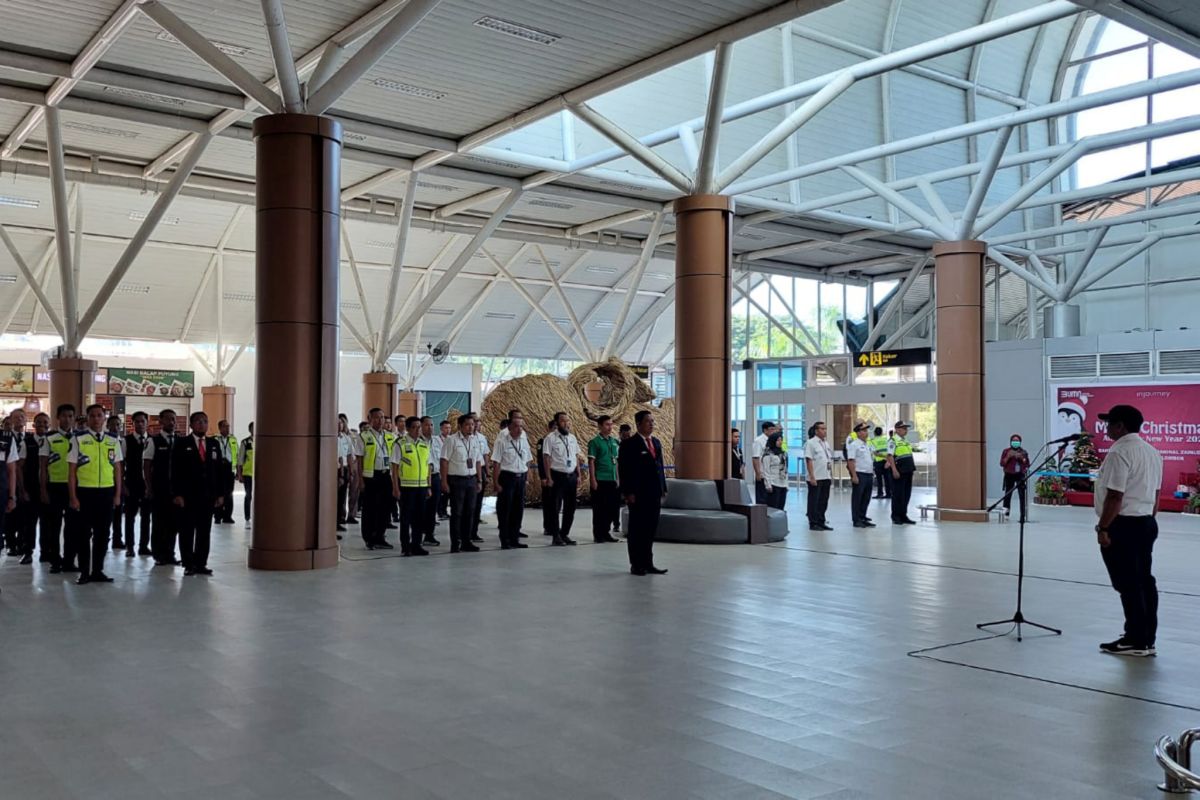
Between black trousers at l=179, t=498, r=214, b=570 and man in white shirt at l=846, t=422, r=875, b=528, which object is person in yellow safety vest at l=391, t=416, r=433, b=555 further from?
man in white shirt at l=846, t=422, r=875, b=528

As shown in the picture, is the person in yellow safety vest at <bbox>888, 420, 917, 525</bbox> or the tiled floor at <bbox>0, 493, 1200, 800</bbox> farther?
the person in yellow safety vest at <bbox>888, 420, 917, 525</bbox>

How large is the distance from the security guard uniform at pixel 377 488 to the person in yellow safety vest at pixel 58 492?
3.47 m

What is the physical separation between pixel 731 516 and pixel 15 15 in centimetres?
1051

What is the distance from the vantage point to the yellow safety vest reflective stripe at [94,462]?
31.6ft

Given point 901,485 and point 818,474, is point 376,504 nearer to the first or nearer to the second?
point 818,474

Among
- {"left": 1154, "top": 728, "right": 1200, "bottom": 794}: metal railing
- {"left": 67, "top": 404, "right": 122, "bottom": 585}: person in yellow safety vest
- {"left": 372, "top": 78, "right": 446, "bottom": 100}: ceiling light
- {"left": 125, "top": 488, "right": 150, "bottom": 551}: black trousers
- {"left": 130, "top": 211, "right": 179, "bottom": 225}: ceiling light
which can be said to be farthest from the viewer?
{"left": 130, "top": 211, "right": 179, "bottom": 225}: ceiling light

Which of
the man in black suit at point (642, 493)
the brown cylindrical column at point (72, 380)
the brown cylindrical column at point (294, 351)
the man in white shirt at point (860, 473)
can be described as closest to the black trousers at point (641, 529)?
the man in black suit at point (642, 493)

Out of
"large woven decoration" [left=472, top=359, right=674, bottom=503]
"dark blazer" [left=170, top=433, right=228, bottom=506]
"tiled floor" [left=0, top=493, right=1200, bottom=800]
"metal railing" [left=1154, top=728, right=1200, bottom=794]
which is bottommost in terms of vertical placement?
"tiled floor" [left=0, top=493, right=1200, bottom=800]

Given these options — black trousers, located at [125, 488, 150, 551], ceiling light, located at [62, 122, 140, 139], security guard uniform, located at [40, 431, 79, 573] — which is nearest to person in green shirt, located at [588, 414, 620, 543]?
black trousers, located at [125, 488, 150, 551]

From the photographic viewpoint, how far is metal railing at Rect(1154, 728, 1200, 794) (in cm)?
395

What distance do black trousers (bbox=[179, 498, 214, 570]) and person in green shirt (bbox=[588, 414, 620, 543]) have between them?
5.22 m

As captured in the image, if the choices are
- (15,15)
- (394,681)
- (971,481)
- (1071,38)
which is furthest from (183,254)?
(394,681)

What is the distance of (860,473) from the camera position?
55.7 feet

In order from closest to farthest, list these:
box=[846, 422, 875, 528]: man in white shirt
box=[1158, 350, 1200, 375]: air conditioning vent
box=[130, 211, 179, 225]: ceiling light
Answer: box=[846, 422, 875, 528]: man in white shirt → box=[1158, 350, 1200, 375]: air conditioning vent → box=[130, 211, 179, 225]: ceiling light
